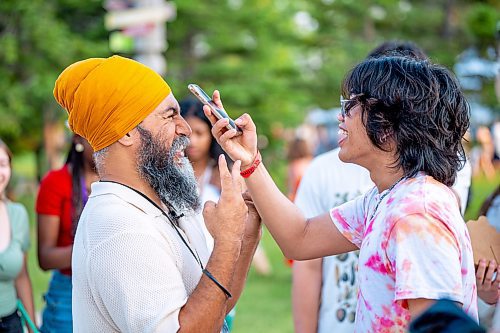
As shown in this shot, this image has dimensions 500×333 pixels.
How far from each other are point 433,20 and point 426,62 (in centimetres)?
1838

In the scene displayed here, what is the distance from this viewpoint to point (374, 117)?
234cm

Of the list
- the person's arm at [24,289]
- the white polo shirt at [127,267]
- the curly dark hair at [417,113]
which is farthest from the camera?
the person's arm at [24,289]

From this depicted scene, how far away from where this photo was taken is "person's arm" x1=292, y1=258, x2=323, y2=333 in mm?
3395

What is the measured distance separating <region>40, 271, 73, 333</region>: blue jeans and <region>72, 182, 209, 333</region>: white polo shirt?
1483 mm

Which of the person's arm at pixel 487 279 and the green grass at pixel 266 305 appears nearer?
the person's arm at pixel 487 279

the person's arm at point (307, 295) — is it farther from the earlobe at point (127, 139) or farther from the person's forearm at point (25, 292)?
the person's forearm at point (25, 292)

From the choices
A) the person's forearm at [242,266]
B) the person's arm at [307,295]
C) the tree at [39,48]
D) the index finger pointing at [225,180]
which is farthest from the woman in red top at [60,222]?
the tree at [39,48]

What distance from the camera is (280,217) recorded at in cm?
271

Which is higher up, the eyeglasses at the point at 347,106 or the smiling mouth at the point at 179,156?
the eyeglasses at the point at 347,106

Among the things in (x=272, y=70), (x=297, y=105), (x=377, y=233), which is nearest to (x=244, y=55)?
(x=272, y=70)

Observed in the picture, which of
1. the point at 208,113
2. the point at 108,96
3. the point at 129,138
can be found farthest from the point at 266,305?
the point at 108,96

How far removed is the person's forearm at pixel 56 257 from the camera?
3.82 metres

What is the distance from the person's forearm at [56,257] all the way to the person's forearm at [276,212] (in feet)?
4.89

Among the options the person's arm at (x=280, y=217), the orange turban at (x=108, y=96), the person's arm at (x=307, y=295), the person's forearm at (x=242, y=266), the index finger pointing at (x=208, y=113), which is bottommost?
the person's arm at (x=307, y=295)
